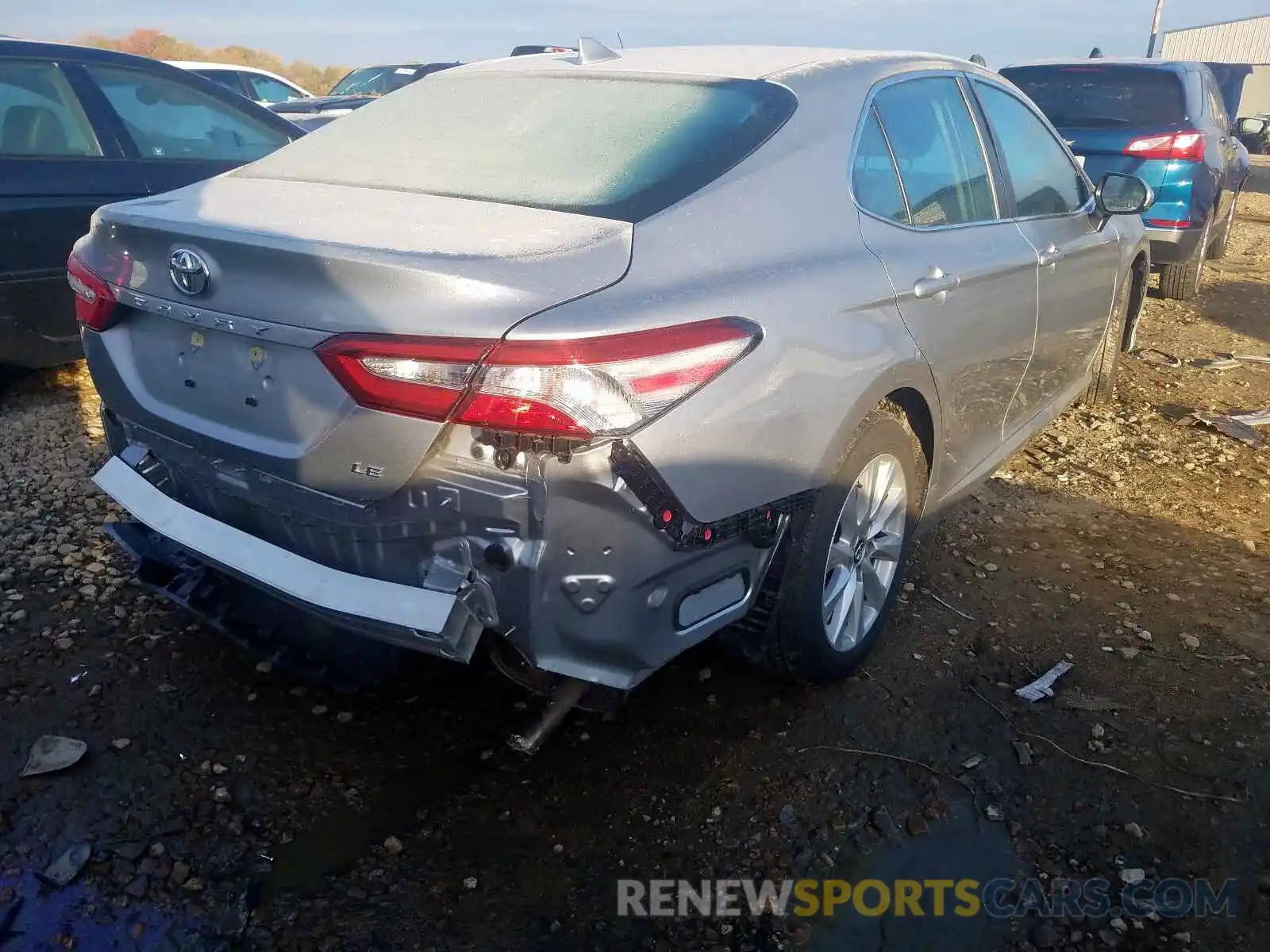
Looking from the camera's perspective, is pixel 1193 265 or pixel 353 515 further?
pixel 1193 265

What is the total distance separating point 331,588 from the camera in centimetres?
209

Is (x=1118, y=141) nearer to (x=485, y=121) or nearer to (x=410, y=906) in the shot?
(x=485, y=121)

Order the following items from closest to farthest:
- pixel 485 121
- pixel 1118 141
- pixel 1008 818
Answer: pixel 1008 818
pixel 485 121
pixel 1118 141

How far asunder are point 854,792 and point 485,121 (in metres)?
1.99

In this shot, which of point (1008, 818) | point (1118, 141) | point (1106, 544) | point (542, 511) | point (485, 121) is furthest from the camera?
point (1118, 141)

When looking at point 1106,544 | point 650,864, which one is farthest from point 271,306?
point 1106,544

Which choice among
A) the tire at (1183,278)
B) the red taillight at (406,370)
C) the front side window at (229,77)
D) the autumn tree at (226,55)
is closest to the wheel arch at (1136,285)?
the tire at (1183,278)

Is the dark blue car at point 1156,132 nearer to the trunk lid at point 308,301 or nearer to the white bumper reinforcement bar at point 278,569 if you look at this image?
the trunk lid at point 308,301

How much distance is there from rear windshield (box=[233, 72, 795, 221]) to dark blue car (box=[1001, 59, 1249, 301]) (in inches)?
208

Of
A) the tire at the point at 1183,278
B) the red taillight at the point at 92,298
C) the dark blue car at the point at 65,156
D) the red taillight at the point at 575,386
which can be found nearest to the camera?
the red taillight at the point at 575,386

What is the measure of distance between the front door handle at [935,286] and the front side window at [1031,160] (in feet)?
3.01

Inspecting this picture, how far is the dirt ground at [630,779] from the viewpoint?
2.13 metres

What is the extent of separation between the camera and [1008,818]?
7.98 feet

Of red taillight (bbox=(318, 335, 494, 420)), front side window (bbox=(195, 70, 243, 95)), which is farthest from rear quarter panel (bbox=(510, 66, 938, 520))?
front side window (bbox=(195, 70, 243, 95))
